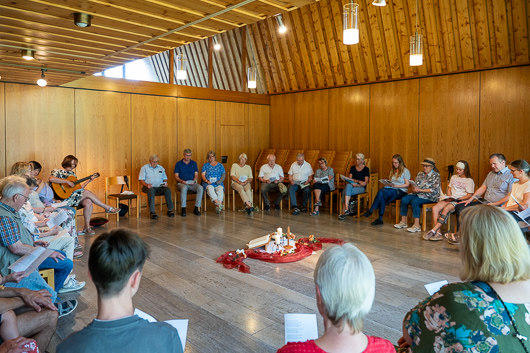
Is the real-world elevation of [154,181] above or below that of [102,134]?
below

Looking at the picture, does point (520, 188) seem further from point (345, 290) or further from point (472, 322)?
point (345, 290)

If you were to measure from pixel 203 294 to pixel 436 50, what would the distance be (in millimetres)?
6681

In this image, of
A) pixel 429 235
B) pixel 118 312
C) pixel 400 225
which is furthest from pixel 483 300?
pixel 400 225

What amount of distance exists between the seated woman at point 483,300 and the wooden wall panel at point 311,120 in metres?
9.07

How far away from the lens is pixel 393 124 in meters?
9.23

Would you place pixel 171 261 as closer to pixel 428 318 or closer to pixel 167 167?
pixel 428 318

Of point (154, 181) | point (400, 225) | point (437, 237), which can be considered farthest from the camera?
point (154, 181)

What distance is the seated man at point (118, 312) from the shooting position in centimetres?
142

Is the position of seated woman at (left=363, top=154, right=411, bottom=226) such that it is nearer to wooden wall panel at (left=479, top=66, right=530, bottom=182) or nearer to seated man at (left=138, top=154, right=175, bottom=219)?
wooden wall panel at (left=479, top=66, right=530, bottom=182)

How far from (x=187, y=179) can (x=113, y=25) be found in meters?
5.17

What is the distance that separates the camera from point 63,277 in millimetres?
3789

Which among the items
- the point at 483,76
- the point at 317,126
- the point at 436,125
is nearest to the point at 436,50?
the point at 483,76

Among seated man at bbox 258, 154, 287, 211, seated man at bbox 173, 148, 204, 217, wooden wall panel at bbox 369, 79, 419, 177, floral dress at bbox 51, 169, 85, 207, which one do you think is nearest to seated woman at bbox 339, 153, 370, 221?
wooden wall panel at bbox 369, 79, 419, 177

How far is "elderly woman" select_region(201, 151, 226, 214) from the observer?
28.8ft
